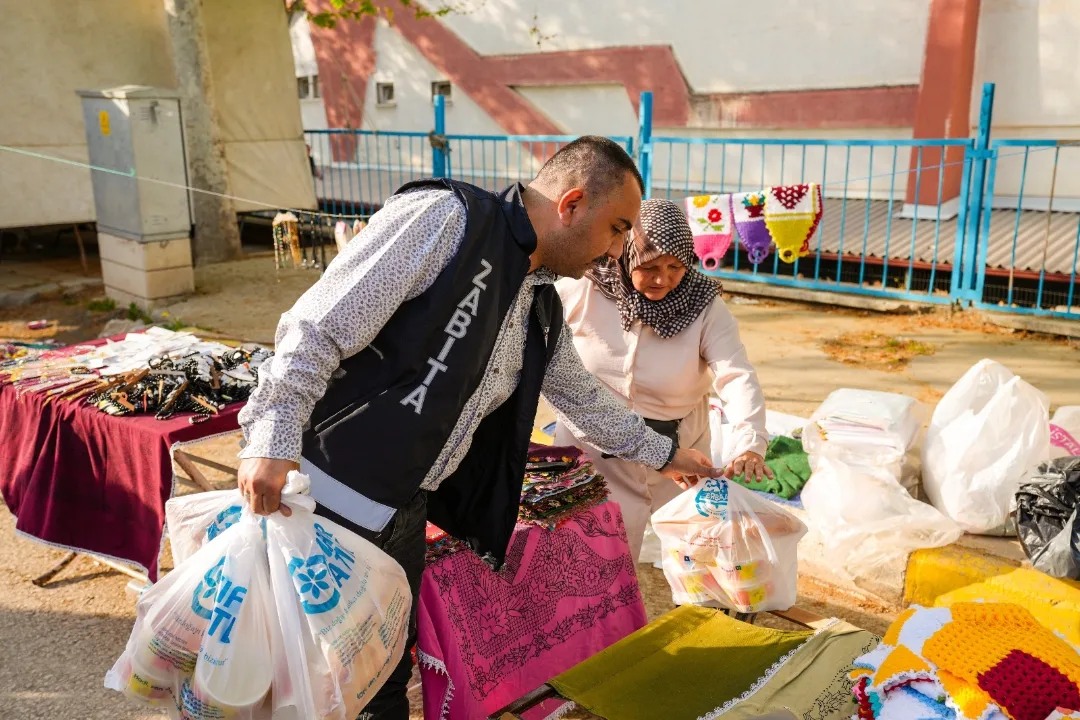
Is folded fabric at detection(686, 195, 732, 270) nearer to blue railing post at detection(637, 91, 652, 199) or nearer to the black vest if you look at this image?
blue railing post at detection(637, 91, 652, 199)

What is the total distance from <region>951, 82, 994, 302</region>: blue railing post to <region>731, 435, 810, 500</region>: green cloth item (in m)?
3.94

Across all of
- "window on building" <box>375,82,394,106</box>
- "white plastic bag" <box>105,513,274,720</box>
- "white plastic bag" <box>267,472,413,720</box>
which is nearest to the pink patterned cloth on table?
"white plastic bag" <box>267,472,413,720</box>

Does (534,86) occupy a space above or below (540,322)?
above

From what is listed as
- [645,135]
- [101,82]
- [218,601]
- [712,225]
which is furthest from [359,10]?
[218,601]

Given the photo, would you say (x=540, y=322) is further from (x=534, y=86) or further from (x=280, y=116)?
(x=534, y=86)

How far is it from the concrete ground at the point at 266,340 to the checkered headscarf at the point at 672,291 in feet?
4.31

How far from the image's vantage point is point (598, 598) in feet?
9.64

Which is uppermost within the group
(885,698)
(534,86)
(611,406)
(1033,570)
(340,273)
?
(534,86)

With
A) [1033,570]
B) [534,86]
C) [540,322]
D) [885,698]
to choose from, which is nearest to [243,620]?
[540,322]

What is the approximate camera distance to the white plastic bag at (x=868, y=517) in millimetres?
3744

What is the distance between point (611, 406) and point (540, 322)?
1.59 ft

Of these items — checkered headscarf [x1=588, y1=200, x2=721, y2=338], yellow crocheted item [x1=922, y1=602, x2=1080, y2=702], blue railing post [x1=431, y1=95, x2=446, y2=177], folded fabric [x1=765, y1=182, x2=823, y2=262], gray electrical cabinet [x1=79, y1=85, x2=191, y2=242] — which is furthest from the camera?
blue railing post [x1=431, y1=95, x2=446, y2=177]

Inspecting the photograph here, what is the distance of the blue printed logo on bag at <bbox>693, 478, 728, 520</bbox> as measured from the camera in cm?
281

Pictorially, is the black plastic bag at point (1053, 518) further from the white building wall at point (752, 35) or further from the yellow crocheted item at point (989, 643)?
the white building wall at point (752, 35)
